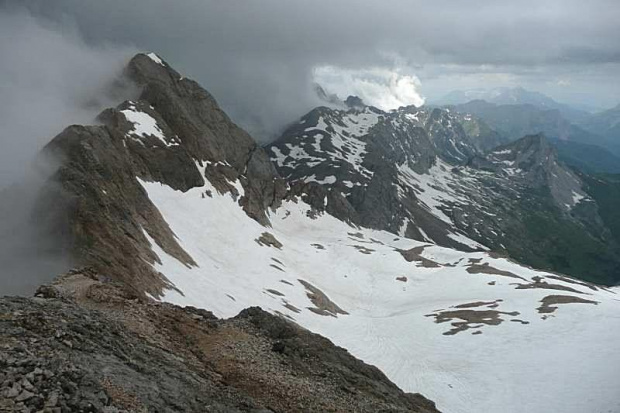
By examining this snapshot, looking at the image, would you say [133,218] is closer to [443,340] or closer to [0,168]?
[0,168]

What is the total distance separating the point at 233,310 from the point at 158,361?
3496cm

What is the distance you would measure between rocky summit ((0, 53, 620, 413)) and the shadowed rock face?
36 centimetres

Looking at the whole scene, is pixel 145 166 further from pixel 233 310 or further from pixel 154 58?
pixel 154 58

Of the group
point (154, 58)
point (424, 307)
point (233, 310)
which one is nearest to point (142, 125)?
point (154, 58)

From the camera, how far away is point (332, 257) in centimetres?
12006

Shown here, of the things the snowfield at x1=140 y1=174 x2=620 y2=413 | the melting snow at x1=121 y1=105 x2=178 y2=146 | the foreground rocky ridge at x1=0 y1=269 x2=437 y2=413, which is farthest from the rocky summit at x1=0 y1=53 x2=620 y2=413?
the melting snow at x1=121 y1=105 x2=178 y2=146

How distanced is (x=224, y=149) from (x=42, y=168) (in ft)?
288

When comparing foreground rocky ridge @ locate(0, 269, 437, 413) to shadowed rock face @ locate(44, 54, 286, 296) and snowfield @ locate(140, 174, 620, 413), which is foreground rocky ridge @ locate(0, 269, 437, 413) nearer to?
shadowed rock face @ locate(44, 54, 286, 296)

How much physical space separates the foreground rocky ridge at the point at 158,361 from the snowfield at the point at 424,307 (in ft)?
62.1

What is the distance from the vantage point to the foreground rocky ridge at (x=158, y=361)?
1493 centimetres

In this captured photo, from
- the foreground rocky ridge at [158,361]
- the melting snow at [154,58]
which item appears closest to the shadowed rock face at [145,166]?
the melting snow at [154,58]

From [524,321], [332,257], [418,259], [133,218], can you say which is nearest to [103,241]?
[133,218]

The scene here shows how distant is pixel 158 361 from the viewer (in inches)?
826

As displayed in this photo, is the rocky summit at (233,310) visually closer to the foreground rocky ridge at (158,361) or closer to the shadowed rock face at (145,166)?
the foreground rocky ridge at (158,361)
